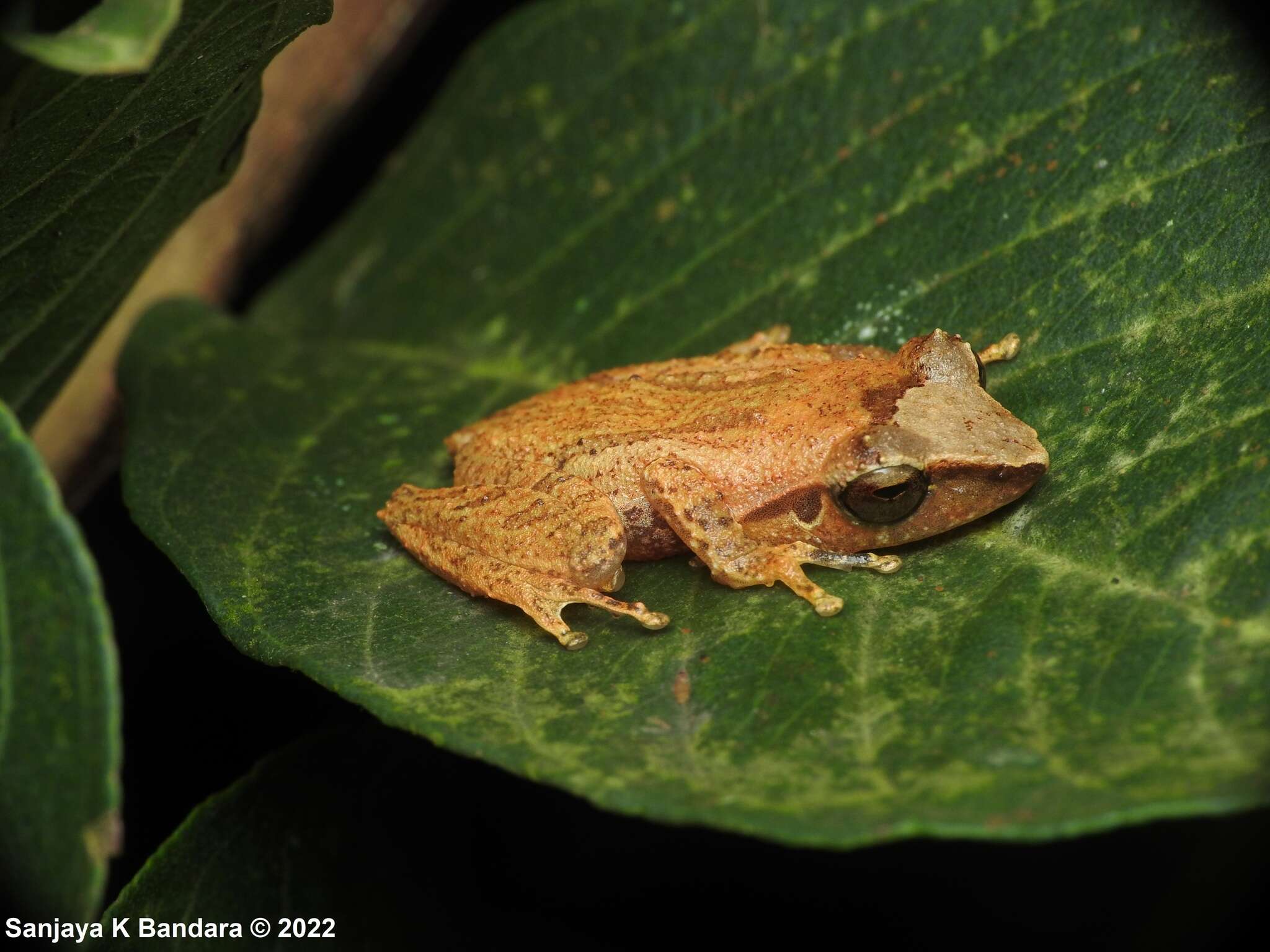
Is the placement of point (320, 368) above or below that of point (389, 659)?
above

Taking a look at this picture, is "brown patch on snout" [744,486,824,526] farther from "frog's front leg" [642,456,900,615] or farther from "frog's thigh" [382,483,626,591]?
"frog's thigh" [382,483,626,591]

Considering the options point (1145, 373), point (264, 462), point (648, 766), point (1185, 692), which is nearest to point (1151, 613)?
point (1185, 692)

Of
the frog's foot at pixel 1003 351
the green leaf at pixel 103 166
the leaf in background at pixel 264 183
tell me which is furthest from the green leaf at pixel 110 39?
the leaf in background at pixel 264 183

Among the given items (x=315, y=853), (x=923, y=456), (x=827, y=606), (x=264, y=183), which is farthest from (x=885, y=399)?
(x=264, y=183)

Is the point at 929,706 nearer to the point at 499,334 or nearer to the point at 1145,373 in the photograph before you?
the point at 1145,373

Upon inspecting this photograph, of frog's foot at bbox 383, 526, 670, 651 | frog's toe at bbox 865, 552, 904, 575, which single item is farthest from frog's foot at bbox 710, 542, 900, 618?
frog's foot at bbox 383, 526, 670, 651

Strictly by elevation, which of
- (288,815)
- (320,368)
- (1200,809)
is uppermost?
(320,368)
